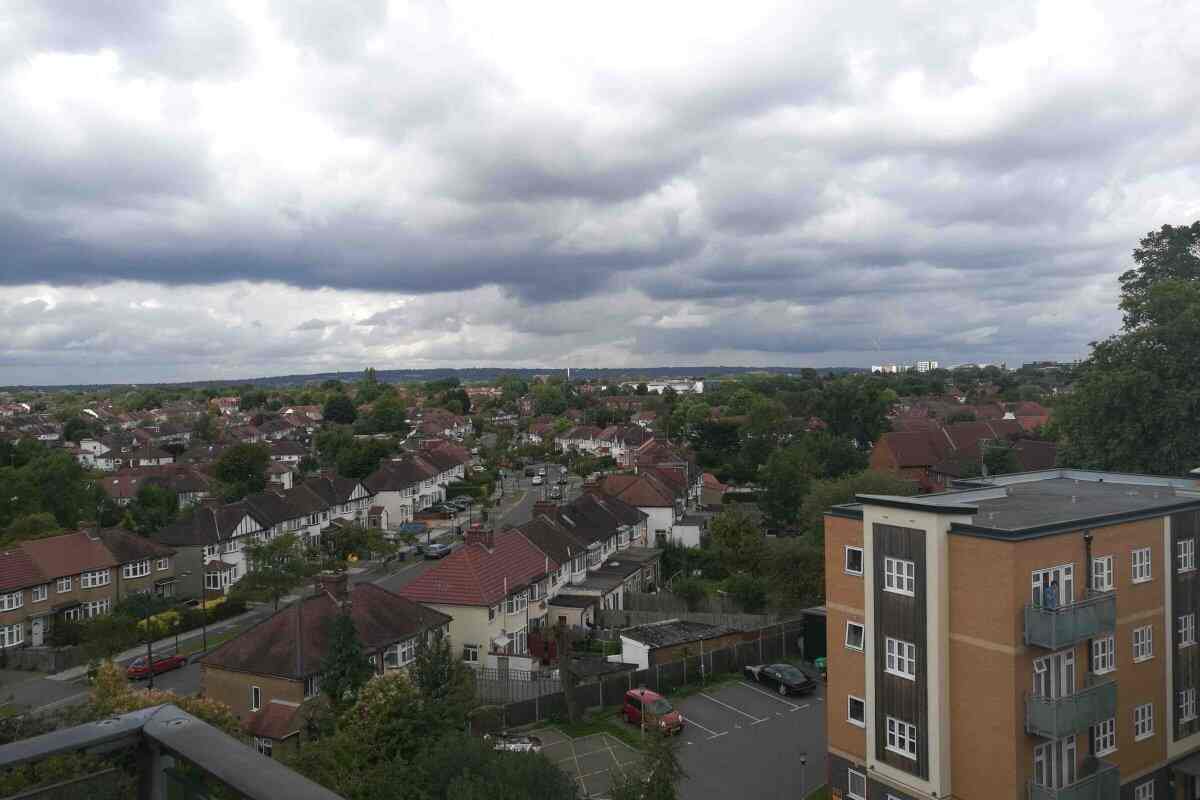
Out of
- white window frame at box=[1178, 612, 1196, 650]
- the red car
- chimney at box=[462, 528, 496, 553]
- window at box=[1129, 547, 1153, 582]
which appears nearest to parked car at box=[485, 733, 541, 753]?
chimney at box=[462, 528, 496, 553]

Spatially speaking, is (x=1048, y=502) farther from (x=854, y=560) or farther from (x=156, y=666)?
(x=156, y=666)

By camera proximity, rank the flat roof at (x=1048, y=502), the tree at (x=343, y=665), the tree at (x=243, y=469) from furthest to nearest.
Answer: the tree at (x=243, y=469)
the tree at (x=343, y=665)
the flat roof at (x=1048, y=502)

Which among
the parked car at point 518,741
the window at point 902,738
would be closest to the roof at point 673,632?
the parked car at point 518,741

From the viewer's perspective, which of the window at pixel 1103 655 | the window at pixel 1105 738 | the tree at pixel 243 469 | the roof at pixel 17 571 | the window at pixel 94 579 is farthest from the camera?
the tree at pixel 243 469

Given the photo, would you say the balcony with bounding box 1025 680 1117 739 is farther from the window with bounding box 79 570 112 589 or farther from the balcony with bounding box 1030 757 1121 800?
the window with bounding box 79 570 112 589

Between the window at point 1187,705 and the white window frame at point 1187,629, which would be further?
the window at point 1187,705

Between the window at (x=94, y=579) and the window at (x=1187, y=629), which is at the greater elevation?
the window at (x=1187, y=629)

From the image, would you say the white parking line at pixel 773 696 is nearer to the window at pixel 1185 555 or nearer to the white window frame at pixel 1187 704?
the white window frame at pixel 1187 704

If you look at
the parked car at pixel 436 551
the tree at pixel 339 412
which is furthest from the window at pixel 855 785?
the tree at pixel 339 412

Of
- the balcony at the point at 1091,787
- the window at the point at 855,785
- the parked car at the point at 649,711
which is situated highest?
the balcony at the point at 1091,787
